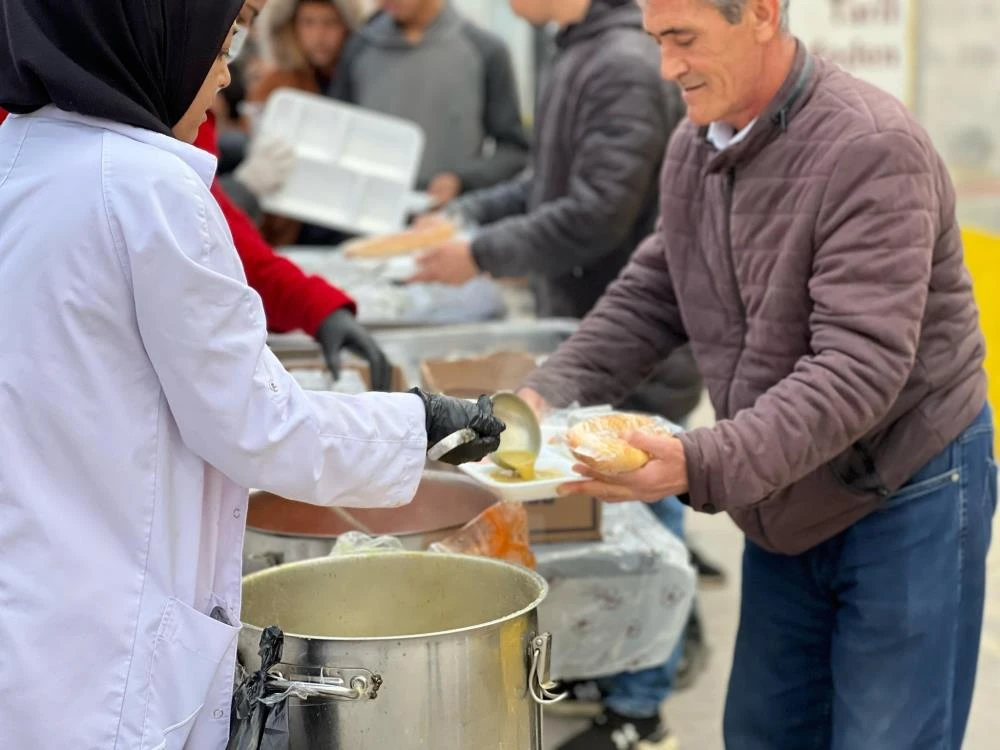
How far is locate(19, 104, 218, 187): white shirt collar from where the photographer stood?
1.42m

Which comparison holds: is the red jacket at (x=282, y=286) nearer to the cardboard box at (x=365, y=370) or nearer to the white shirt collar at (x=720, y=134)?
the cardboard box at (x=365, y=370)

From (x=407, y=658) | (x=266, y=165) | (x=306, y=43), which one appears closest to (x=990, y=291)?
(x=266, y=165)

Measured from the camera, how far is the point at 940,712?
2.08m

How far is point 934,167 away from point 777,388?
0.41m

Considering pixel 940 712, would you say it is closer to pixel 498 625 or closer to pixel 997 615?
pixel 498 625

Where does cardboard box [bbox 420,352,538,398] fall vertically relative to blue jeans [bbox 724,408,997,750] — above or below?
→ below

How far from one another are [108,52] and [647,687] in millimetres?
2540

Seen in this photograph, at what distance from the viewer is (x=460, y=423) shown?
166cm

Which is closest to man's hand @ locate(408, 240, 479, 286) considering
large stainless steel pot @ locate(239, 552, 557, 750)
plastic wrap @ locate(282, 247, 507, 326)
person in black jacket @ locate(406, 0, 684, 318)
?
person in black jacket @ locate(406, 0, 684, 318)

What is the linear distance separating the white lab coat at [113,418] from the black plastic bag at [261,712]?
9 cm

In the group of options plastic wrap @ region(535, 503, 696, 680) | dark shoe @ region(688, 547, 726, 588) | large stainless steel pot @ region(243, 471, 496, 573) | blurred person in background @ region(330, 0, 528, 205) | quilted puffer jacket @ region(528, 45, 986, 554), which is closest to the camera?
quilted puffer jacket @ region(528, 45, 986, 554)

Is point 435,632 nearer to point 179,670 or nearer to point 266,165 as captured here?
A: point 179,670

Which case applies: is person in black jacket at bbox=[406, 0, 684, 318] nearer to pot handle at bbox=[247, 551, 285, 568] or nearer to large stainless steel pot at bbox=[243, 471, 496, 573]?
large stainless steel pot at bbox=[243, 471, 496, 573]

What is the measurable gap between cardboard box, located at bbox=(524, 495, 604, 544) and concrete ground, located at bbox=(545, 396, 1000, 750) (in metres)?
0.97
